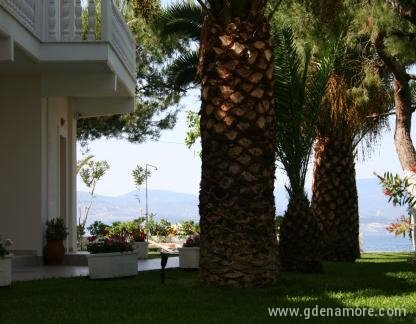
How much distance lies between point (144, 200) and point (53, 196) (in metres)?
16.0

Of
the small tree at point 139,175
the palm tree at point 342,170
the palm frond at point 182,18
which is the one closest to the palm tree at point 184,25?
the palm frond at point 182,18

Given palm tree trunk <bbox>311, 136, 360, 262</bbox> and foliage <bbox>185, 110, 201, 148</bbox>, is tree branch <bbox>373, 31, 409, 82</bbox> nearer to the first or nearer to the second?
palm tree trunk <bbox>311, 136, 360, 262</bbox>

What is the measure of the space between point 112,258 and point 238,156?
9.78 ft

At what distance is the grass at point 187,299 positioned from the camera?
6.77 metres

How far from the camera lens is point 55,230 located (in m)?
13.9

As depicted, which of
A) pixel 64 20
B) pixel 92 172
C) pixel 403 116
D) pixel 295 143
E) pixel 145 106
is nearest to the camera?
pixel 295 143

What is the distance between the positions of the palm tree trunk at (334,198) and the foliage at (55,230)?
5354 mm

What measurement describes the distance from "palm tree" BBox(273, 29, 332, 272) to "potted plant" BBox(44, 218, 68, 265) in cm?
463

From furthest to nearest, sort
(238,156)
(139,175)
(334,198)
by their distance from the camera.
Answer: (139,175), (334,198), (238,156)

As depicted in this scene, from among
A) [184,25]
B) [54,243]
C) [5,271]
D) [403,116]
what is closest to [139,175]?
[184,25]

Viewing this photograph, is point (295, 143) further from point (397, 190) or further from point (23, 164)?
point (23, 164)

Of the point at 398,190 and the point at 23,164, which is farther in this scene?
the point at 23,164

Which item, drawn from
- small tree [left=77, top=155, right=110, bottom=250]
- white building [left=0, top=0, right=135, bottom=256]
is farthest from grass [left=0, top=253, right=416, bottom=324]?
small tree [left=77, top=155, right=110, bottom=250]

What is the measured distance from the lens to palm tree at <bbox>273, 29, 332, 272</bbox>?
451 inches
